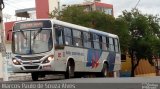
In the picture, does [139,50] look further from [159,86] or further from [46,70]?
[159,86]

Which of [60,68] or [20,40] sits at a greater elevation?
[20,40]

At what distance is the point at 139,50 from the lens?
162 feet

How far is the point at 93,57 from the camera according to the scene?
72.0 feet

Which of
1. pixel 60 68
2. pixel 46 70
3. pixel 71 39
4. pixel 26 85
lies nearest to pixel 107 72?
pixel 71 39

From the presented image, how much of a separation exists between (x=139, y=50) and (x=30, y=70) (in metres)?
35.6

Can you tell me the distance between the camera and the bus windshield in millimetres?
15773

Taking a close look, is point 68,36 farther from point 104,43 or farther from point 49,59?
point 104,43

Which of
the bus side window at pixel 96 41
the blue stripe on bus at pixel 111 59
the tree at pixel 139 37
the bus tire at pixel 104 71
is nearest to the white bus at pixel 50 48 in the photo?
the bus side window at pixel 96 41

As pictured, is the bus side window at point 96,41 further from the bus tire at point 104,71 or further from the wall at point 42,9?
the wall at point 42,9

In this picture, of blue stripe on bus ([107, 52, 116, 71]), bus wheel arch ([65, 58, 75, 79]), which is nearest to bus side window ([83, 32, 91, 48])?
bus wheel arch ([65, 58, 75, 79])

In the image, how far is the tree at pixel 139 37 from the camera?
49.1 metres

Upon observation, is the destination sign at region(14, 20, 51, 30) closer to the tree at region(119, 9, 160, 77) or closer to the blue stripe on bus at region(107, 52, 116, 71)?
the blue stripe on bus at region(107, 52, 116, 71)

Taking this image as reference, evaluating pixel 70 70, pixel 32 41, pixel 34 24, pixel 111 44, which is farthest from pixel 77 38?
pixel 111 44

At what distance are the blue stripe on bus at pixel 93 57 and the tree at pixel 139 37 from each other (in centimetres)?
2625
